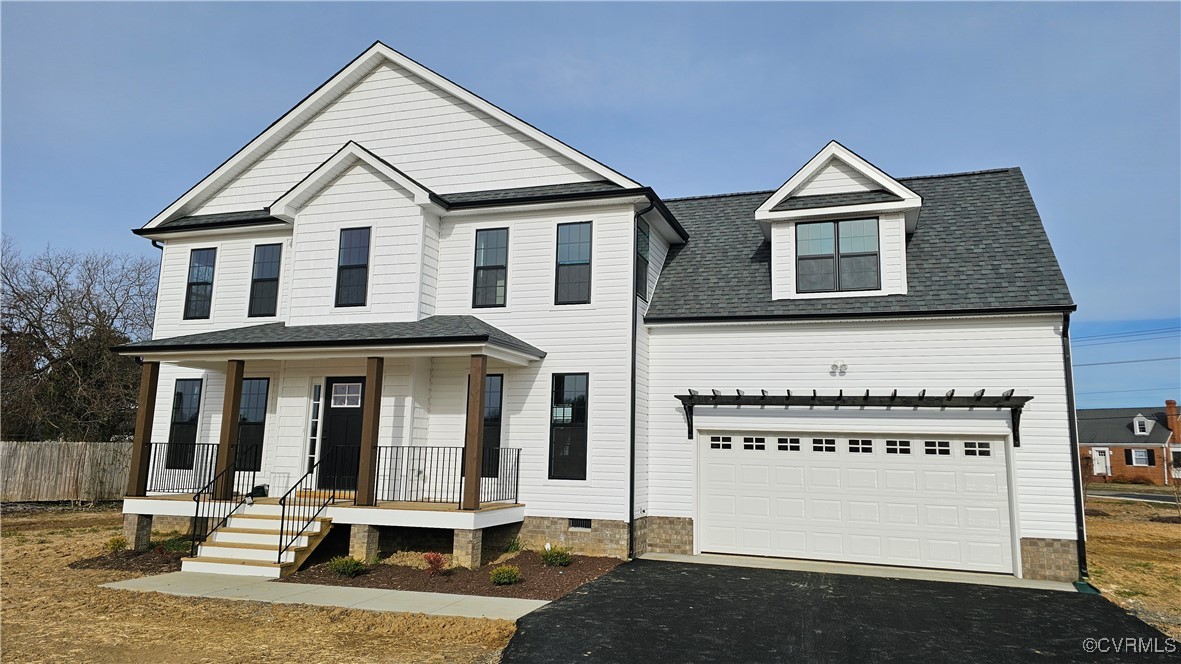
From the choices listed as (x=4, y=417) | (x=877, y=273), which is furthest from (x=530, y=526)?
(x=4, y=417)

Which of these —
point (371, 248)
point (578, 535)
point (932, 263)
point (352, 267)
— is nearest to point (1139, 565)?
point (932, 263)

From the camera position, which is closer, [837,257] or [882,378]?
[882,378]

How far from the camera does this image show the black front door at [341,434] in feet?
46.1

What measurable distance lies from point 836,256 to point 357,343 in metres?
9.23

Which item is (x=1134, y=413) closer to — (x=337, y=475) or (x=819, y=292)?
(x=819, y=292)

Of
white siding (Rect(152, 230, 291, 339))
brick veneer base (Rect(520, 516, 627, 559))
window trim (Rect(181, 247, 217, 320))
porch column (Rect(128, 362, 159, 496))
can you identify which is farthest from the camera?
window trim (Rect(181, 247, 217, 320))

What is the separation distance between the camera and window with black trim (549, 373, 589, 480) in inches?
528

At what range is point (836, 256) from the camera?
14.1m

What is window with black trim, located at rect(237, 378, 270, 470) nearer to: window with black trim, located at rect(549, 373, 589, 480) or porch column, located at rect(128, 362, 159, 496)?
porch column, located at rect(128, 362, 159, 496)

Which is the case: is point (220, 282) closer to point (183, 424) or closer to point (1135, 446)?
point (183, 424)

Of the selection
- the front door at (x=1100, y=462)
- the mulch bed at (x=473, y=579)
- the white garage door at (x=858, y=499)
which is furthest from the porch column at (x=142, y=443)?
the front door at (x=1100, y=462)

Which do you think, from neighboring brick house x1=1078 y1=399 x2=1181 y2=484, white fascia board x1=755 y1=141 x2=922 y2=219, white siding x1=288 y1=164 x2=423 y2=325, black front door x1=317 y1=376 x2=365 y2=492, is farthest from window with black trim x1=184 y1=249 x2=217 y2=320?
neighboring brick house x1=1078 y1=399 x2=1181 y2=484

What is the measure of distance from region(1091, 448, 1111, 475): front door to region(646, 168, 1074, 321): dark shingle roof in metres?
44.9

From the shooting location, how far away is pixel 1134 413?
5297 cm
